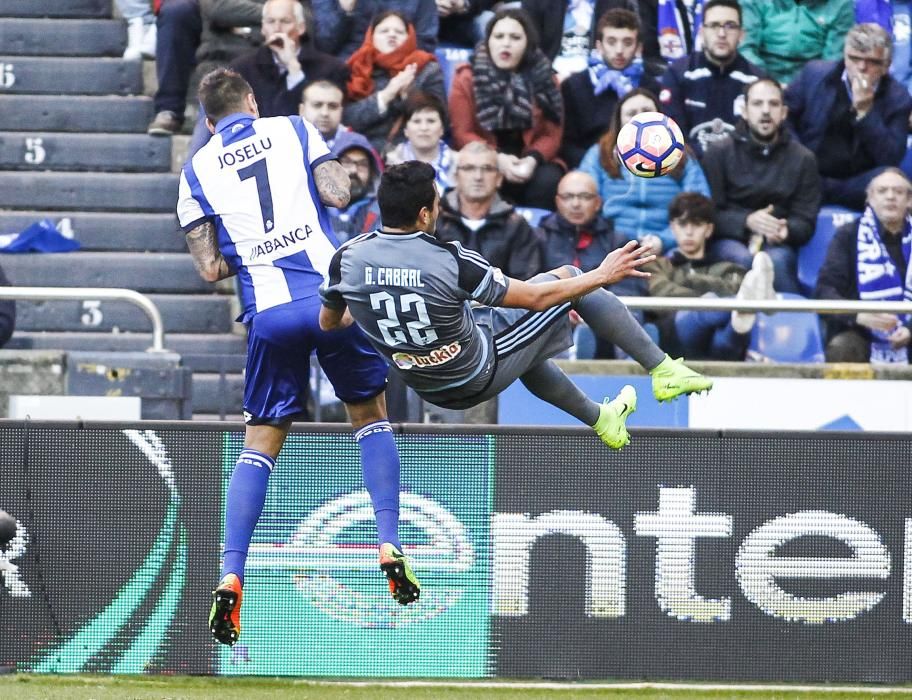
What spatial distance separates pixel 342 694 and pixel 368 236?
237 centimetres

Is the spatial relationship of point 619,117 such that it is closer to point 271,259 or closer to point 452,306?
point 271,259

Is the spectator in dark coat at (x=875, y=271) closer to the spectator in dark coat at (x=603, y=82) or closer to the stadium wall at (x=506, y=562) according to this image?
the spectator in dark coat at (x=603, y=82)

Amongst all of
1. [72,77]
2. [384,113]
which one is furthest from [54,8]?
[384,113]

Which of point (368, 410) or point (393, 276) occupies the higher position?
point (393, 276)

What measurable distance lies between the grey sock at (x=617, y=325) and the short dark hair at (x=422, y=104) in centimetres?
438

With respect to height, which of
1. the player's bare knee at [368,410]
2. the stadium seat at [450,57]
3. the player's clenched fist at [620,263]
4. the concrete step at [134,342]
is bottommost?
the concrete step at [134,342]

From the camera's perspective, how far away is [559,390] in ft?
24.6

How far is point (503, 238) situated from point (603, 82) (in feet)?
5.45

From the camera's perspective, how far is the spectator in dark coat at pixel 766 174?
11547mm

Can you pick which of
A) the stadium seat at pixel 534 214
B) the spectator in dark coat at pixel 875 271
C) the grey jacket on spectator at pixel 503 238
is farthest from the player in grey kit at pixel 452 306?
the stadium seat at pixel 534 214

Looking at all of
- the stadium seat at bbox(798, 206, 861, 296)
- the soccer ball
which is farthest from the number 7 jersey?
the stadium seat at bbox(798, 206, 861, 296)

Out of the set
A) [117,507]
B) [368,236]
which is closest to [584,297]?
[368,236]

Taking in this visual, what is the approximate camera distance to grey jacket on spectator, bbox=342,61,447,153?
11805 mm

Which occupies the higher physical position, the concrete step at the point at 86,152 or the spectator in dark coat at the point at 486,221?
the concrete step at the point at 86,152
